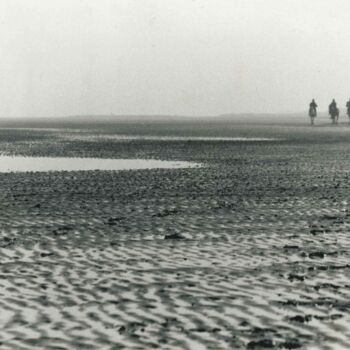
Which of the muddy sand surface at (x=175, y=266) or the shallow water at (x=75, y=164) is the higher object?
the shallow water at (x=75, y=164)

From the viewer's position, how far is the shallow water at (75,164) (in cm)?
2952

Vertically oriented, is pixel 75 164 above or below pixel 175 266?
above

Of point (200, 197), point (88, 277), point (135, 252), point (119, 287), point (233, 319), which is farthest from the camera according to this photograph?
point (200, 197)

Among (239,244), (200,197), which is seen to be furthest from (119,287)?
(200,197)

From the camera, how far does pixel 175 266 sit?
34.5 feet

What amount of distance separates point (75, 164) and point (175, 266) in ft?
72.6

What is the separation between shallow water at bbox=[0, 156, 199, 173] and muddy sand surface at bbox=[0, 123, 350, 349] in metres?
7.21

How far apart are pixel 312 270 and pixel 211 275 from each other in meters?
1.55

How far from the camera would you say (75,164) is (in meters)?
32.1

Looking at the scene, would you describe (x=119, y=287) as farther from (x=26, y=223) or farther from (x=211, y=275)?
(x=26, y=223)

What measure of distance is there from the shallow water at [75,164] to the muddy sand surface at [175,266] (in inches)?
284

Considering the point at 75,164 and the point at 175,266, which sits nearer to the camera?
the point at 175,266

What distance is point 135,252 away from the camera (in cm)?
1162

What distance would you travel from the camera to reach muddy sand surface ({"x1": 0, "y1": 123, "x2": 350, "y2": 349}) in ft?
23.6
